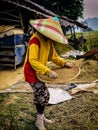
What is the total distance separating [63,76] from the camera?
13.2ft

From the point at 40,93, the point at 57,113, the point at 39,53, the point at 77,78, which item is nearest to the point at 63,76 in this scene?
the point at 40,93

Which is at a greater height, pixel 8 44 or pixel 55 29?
pixel 55 29

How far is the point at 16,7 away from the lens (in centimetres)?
1157

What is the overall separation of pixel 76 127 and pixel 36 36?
5.54ft

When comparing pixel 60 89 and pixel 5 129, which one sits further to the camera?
pixel 60 89

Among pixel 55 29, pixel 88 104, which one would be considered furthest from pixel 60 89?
pixel 55 29

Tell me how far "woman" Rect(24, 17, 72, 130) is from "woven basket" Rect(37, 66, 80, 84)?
0.17 m

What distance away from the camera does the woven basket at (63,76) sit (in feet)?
12.5

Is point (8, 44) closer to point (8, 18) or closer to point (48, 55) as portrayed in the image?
point (8, 18)

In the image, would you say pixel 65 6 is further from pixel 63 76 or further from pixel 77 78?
pixel 63 76

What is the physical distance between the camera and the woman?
364 centimetres

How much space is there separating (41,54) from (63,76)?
527 mm

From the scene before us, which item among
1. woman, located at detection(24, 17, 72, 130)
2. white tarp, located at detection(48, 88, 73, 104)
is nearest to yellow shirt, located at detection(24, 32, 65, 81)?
woman, located at detection(24, 17, 72, 130)

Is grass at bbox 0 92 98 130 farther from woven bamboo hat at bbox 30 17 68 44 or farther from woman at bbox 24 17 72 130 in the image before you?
woven bamboo hat at bbox 30 17 68 44
